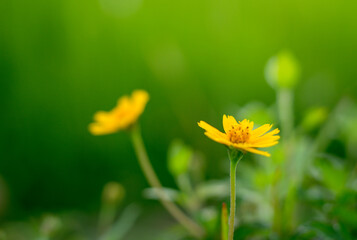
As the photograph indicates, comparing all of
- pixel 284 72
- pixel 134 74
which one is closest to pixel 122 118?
pixel 284 72

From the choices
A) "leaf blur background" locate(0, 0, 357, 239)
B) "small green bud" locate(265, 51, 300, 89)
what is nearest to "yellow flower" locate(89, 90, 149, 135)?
"small green bud" locate(265, 51, 300, 89)

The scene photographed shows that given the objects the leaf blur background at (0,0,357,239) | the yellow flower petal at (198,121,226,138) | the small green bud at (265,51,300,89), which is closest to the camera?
the yellow flower petal at (198,121,226,138)

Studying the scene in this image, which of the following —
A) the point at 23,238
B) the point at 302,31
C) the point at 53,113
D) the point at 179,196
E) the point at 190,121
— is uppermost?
the point at 53,113

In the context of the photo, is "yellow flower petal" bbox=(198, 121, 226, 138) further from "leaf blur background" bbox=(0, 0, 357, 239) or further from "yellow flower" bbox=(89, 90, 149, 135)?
"leaf blur background" bbox=(0, 0, 357, 239)

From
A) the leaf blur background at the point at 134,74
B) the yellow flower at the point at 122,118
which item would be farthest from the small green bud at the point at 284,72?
the leaf blur background at the point at 134,74

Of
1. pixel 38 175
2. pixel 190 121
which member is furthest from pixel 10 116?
pixel 190 121

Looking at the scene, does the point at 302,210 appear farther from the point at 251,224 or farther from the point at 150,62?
the point at 150,62

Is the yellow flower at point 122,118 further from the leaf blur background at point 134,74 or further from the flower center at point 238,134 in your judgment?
the leaf blur background at point 134,74
